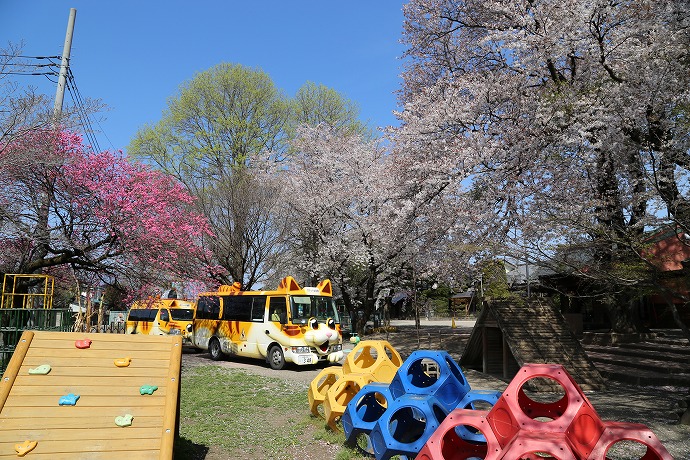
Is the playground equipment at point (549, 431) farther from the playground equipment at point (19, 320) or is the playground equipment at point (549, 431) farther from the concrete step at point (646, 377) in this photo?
the playground equipment at point (19, 320)

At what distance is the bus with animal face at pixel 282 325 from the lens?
12.6 meters

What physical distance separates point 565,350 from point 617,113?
4.48 meters

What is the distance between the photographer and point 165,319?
19391mm

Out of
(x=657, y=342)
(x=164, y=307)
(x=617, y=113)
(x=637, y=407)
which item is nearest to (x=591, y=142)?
(x=617, y=113)

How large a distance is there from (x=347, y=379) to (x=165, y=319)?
15.0 m

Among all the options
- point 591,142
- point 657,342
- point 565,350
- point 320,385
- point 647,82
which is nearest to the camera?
point 320,385

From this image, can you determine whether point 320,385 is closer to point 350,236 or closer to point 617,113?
point 617,113

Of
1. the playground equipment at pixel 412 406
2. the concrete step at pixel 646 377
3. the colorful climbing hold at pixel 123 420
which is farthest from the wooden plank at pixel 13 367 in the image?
the concrete step at pixel 646 377

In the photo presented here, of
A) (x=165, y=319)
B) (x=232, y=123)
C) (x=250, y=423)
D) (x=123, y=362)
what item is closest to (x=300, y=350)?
(x=250, y=423)

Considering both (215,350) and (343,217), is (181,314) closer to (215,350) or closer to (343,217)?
(215,350)

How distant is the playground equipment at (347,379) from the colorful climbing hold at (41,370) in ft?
10.4

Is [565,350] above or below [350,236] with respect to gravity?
below

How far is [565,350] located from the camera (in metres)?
9.38

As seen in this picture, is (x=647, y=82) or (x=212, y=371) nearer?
(x=647, y=82)
